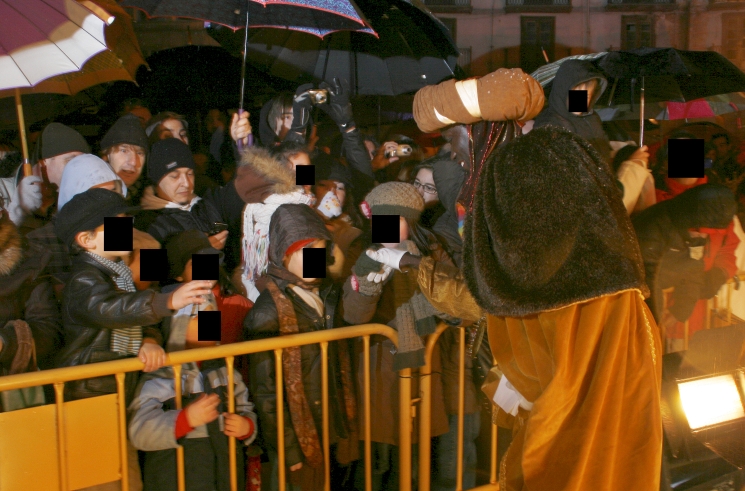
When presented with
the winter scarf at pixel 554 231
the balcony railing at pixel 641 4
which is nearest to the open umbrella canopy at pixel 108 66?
the winter scarf at pixel 554 231

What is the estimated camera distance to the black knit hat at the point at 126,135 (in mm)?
4242

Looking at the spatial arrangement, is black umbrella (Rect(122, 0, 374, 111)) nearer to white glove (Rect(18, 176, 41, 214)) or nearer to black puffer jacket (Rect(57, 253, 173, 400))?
white glove (Rect(18, 176, 41, 214))

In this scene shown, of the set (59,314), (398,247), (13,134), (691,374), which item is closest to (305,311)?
(398,247)

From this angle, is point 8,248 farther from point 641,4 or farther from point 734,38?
point 641,4

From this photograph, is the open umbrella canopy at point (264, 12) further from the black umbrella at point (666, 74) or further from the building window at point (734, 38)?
the building window at point (734, 38)

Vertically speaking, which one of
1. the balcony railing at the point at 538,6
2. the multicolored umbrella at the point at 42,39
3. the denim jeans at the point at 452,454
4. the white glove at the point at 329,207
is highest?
the balcony railing at the point at 538,6

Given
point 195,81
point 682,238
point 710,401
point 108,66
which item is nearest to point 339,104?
point 108,66

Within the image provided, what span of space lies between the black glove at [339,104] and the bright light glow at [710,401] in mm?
2758

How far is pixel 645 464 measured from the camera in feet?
6.79

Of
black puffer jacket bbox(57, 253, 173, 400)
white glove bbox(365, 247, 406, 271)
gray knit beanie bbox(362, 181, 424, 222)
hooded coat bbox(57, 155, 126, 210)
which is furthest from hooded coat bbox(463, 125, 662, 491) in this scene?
hooded coat bbox(57, 155, 126, 210)

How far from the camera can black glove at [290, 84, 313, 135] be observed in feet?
14.7

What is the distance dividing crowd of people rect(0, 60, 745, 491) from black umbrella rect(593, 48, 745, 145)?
0.84m

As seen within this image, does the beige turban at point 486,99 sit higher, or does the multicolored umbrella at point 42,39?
the multicolored umbrella at point 42,39

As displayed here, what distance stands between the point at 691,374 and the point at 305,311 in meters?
2.22
